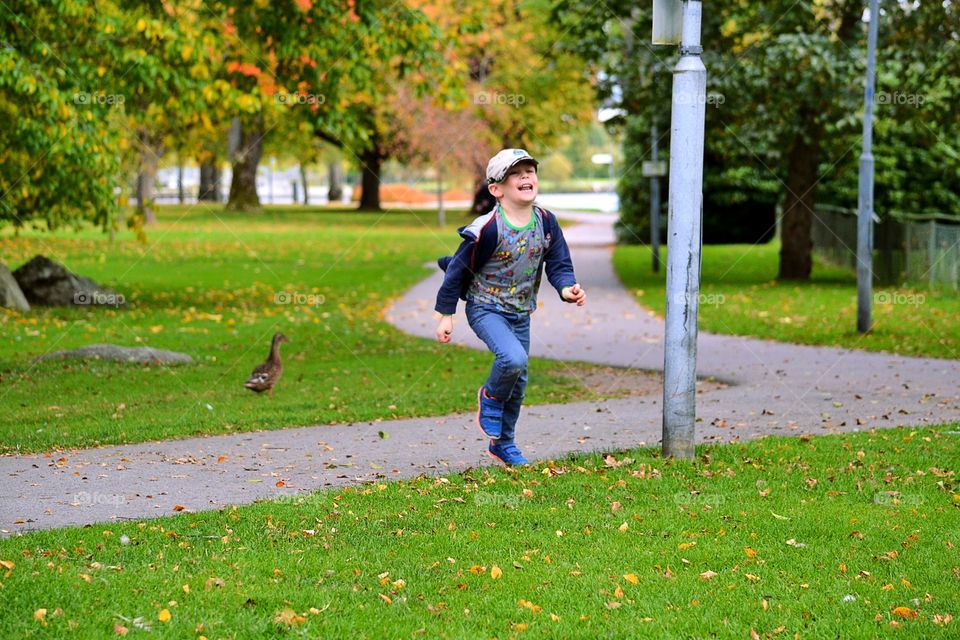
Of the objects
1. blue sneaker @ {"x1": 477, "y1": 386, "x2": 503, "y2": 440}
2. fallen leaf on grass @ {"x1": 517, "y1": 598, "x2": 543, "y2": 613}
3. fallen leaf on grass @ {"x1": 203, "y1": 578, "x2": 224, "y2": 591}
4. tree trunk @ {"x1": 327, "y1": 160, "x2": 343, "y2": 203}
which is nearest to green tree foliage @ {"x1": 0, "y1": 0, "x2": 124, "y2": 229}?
blue sneaker @ {"x1": 477, "y1": 386, "x2": 503, "y2": 440}

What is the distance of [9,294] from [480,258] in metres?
13.1

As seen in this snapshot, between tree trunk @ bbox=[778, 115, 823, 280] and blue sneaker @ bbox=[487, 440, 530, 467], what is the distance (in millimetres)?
16445

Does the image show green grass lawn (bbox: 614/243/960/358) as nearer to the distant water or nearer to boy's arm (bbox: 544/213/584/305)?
boy's arm (bbox: 544/213/584/305)

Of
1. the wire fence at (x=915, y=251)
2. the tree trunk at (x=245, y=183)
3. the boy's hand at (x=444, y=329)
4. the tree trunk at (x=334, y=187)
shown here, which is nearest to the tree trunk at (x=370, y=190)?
the tree trunk at (x=245, y=183)

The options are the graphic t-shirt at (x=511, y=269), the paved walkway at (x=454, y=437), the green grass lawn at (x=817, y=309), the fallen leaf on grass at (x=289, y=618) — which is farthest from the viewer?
the green grass lawn at (x=817, y=309)

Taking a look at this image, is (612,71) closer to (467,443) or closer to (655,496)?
(467,443)

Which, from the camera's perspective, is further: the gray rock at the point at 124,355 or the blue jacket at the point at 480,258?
the gray rock at the point at 124,355

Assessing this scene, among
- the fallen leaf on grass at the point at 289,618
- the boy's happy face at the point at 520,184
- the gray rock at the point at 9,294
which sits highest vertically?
the boy's happy face at the point at 520,184

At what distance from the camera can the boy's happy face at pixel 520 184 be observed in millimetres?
7258

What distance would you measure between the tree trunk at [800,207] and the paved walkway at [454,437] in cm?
948

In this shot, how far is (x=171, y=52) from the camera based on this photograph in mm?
14930

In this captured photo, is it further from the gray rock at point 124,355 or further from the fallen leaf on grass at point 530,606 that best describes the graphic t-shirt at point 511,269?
the gray rock at point 124,355

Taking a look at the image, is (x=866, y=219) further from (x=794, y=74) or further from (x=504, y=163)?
(x=504, y=163)

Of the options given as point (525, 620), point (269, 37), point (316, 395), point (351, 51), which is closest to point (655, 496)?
point (525, 620)
